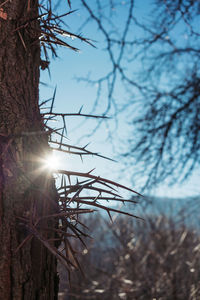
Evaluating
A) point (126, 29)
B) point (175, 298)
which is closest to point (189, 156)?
point (126, 29)

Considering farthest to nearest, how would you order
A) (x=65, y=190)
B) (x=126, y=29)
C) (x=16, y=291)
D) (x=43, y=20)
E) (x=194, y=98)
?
(x=194, y=98) < (x=126, y=29) < (x=43, y=20) < (x=65, y=190) < (x=16, y=291)

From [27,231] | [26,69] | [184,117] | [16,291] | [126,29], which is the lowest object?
[16,291]

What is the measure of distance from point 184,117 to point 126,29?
56.6 inches

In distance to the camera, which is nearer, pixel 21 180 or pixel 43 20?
pixel 21 180

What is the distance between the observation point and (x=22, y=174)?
1.20 m

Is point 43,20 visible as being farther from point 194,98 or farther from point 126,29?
point 194,98

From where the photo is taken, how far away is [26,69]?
138 centimetres

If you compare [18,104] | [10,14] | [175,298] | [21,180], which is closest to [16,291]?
[21,180]

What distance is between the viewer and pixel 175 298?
6.55 meters

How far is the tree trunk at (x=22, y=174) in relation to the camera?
1146 mm

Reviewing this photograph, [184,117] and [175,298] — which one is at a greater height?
[184,117]

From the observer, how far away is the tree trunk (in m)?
1.15

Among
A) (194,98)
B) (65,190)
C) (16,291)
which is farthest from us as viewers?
(194,98)

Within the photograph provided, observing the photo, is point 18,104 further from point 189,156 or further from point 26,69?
point 189,156
